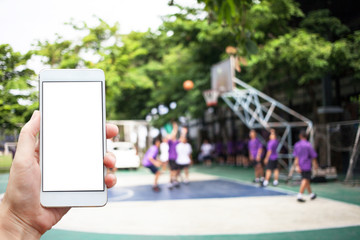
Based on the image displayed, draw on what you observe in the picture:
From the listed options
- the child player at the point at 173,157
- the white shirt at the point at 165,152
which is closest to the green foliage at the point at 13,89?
the child player at the point at 173,157

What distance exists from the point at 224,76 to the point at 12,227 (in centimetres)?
1662

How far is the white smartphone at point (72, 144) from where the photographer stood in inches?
79.9

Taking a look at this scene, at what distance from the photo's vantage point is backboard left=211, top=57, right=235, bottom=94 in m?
17.4

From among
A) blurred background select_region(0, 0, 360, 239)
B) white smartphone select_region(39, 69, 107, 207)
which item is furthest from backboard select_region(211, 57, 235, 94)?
white smartphone select_region(39, 69, 107, 207)

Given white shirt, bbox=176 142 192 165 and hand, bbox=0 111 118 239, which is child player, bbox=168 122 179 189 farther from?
hand, bbox=0 111 118 239

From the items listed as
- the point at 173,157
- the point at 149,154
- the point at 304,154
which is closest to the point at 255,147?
the point at 173,157

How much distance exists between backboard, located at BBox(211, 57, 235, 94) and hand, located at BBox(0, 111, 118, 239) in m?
15.5

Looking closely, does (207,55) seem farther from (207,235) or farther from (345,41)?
(207,235)

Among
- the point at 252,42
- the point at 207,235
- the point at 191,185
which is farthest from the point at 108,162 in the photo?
the point at 191,185

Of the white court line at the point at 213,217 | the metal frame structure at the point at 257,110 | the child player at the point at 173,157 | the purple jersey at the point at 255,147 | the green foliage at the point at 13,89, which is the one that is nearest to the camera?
the green foliage at the point at 13,89

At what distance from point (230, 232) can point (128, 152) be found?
58.2 feet

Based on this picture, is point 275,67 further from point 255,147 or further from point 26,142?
point 26,142

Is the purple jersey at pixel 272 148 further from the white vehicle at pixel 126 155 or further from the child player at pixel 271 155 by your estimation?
the white vehicle at pixel 126 155

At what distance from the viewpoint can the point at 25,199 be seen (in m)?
1.91
